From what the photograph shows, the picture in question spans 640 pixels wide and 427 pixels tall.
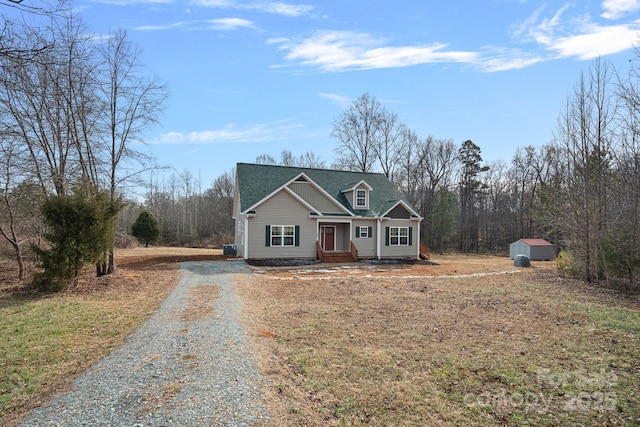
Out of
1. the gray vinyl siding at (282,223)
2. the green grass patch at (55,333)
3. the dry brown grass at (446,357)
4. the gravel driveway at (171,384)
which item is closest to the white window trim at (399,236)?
the gray vinyl siding at (282,223)

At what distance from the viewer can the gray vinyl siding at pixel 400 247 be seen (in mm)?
23766

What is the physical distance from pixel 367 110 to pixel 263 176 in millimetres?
19456

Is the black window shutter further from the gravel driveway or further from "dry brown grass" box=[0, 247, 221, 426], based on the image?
the gravel driveway

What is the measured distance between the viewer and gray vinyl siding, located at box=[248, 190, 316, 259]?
67.0 feet

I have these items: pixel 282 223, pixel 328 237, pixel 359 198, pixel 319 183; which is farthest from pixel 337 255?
pixel 319 183

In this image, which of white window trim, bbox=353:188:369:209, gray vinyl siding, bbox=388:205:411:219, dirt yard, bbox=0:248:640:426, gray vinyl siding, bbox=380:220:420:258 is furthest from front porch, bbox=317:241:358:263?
dirt yard, bbox=0:248:640:426

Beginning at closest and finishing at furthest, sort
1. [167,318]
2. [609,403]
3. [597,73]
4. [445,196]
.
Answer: [609,403], [167,318], [597,73], [445,196]

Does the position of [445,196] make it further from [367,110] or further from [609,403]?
[609,403]

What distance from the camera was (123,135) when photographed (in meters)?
15.1

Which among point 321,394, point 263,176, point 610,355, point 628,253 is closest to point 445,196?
point 263,176

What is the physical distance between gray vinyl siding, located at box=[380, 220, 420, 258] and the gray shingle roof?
0.97 metres

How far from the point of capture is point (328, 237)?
23516 millimetres

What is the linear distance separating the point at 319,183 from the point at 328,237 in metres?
3.95

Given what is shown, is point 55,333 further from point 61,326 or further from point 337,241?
point 337,241
